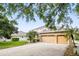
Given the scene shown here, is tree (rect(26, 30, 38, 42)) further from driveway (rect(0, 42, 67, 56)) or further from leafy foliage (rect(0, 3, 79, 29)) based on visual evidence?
leafy foliage (rect(0, 3, 79, 29))

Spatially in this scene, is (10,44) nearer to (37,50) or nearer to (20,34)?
(20,34)

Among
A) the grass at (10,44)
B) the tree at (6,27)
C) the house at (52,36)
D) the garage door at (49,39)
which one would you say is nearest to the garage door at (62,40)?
the house at (52,36)

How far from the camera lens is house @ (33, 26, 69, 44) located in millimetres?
4078

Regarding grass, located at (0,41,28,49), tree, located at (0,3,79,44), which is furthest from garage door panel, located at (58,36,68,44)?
grass, located at (0,41,28,49)

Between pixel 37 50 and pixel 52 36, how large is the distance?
474 millimetres

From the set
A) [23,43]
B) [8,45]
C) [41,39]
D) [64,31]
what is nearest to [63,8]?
[64,31]

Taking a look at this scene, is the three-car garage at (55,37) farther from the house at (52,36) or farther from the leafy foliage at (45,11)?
the leafy foliage at (45,11)

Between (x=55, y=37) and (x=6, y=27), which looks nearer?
(x=6, y=27)

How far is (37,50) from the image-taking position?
13.3ft

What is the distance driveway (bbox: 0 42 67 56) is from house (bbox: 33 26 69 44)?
0.10 m

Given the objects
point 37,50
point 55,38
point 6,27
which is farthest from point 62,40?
point 6,27

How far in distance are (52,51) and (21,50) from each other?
68 centimetres

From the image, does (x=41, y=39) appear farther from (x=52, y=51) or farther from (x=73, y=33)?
(x=73, y=33)

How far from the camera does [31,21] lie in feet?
13.3
